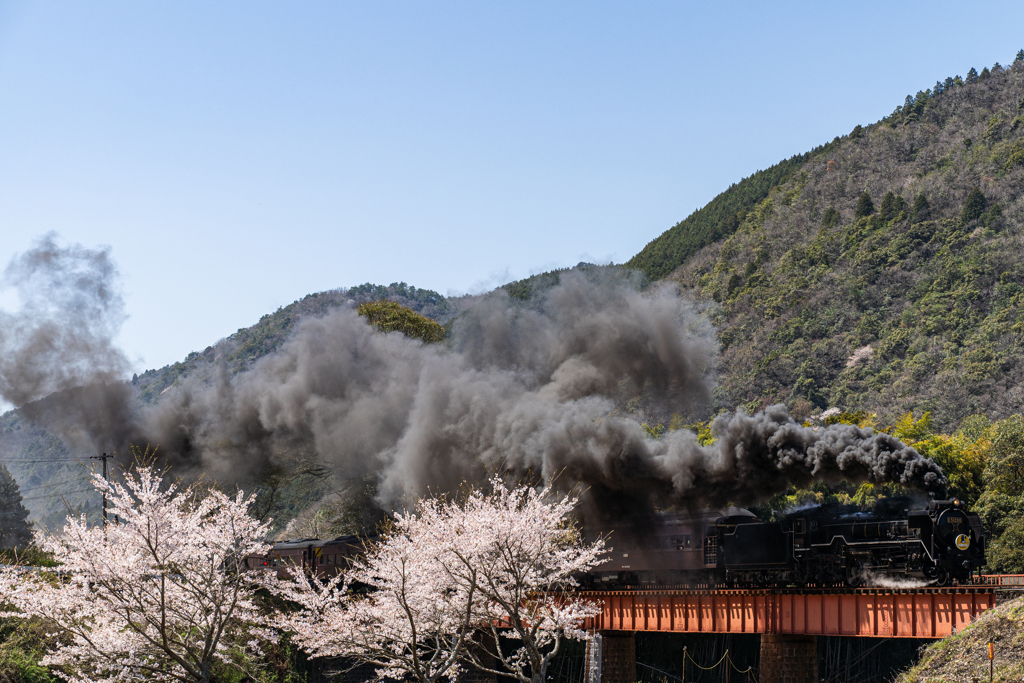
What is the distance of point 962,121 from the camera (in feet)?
393

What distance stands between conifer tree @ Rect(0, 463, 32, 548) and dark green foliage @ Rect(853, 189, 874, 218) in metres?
96.6

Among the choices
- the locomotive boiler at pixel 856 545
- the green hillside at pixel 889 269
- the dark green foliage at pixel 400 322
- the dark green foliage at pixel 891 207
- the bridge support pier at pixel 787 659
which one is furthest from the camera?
the dark green foliage at pixel 891 207

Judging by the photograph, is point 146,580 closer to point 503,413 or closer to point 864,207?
point 503,413

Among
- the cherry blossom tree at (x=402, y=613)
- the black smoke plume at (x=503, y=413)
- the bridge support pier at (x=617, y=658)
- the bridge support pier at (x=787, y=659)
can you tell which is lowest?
the bridge support pier at (x=617, y=658)

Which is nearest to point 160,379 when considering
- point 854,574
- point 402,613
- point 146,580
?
point 402,613

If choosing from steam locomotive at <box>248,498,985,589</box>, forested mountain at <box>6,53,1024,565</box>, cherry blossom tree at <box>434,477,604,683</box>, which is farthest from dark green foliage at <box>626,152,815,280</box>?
cherry blossom tree at <box>434,477,604,683</box>

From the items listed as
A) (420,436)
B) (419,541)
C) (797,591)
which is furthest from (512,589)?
(420,436)

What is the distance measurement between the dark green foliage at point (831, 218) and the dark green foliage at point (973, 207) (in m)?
16.5

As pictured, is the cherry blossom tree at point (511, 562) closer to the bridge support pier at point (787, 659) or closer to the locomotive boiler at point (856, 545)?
the locomotive boiler at point (856, 545)

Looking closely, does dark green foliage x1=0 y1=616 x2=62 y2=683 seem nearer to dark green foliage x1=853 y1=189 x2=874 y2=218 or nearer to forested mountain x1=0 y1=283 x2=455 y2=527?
forested mountain x1=0 y1=283 x2=455 y2=527

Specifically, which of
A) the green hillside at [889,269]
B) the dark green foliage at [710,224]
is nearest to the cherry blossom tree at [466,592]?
the green hillside at [889,269]

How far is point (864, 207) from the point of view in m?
113

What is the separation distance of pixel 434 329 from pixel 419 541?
149 feet

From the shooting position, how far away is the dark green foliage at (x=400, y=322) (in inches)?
2815
